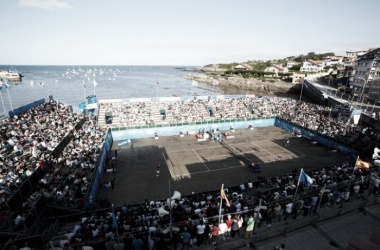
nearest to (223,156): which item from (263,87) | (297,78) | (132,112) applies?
(132,112)

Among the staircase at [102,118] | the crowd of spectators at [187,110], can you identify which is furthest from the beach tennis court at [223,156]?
the staircase at [102,118]

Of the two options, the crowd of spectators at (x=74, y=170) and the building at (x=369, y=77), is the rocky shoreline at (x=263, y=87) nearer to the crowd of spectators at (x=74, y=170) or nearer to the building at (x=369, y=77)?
the building at (x=369, y=77)

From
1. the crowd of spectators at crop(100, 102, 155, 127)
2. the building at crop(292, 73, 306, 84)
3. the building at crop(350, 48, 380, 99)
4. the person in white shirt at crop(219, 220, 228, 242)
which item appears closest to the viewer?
the person in white shirt at crop(219, 220, 228, 242)

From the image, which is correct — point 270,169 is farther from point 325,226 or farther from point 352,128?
point 352,128

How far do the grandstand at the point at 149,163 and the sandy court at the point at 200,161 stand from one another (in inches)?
4.5

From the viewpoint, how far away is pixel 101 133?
1133 inches

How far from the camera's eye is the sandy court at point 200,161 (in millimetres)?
19703

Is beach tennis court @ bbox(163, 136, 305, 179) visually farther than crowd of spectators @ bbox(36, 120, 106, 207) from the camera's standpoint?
Yes

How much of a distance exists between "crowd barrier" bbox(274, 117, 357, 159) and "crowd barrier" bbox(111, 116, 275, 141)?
2792 millimetres

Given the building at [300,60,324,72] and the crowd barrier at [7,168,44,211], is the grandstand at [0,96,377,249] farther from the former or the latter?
the building at [300,60,324,72]

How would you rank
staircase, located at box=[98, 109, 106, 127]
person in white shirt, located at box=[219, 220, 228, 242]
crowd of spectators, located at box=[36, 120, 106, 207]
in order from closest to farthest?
person in white shirt, located at box=[219, 220, 228, 242]
crowd of spectators, located at box=[36, 120, 106, 207]
staircase, located at box=[98, 109, 106, 127]

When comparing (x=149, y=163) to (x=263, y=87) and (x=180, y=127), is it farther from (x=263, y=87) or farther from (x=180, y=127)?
(x=263, y=87)

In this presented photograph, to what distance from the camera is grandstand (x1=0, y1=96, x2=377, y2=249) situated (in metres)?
12.8

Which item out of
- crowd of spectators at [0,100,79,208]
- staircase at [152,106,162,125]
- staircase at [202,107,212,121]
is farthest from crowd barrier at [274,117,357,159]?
crowd of spectators at [0,100,79,208]
